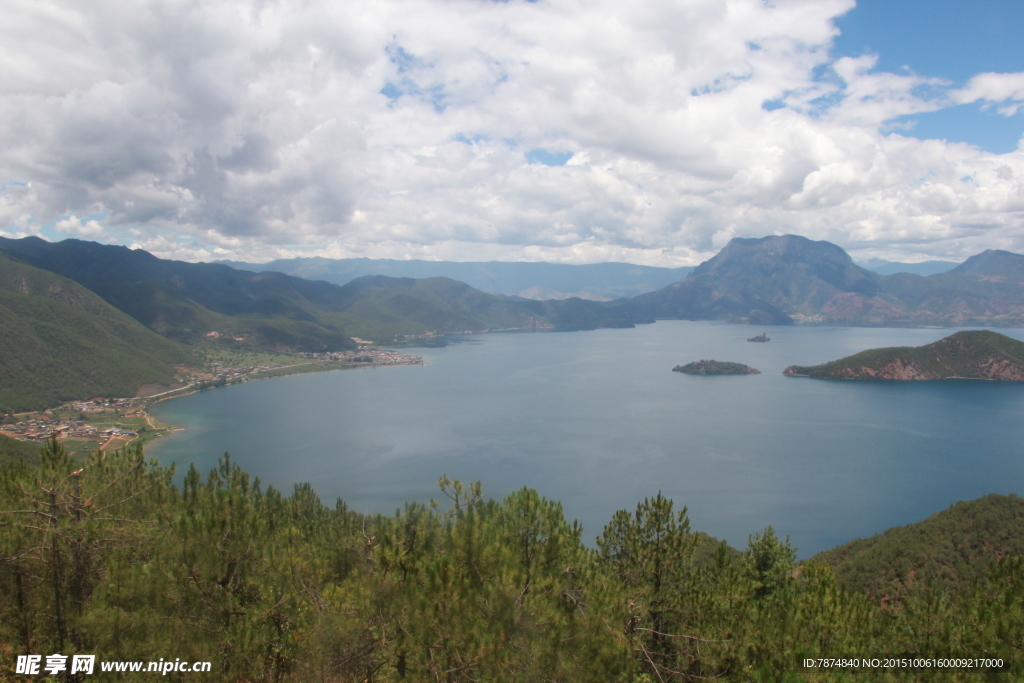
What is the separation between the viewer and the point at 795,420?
7131 centimetres

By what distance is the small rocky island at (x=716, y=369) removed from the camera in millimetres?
109625

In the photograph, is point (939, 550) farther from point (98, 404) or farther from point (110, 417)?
point (98, 404)

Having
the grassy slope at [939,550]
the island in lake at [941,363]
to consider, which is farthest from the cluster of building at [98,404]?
the island in lake at [941,363]

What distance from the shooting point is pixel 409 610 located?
7449mm

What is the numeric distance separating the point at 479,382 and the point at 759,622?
91.7 m

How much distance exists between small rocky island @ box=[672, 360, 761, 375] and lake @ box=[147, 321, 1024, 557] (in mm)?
4396

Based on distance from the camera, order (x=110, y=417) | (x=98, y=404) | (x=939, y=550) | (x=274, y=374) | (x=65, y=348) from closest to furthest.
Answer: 1. (x=939, y=550)
2. (x=110, y=417)
3. (x=98, y=404)
4. (x=65, y=348)
5. (x=274, y=374)

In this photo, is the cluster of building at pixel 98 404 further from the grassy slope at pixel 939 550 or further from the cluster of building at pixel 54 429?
the grassy slope at pixel 939 550

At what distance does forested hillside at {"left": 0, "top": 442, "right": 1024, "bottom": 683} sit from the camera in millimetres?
7207

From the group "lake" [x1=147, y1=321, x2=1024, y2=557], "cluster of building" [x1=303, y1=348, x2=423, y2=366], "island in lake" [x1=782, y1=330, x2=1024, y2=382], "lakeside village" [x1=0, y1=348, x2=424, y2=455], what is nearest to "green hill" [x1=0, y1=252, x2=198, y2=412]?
"lakeside village" [x1=0, y1=348, x2=424, y2=455]

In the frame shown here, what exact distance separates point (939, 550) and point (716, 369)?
3368 inches

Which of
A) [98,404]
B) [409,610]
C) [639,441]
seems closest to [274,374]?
[98,404]

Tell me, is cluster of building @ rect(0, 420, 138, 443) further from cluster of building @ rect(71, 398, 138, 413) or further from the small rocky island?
the small rocky island

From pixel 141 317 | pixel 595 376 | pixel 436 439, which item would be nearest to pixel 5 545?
pixel 436 439
